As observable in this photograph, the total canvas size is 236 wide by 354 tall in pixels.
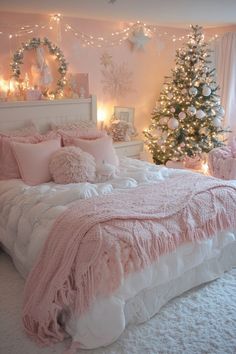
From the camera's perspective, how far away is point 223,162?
4.12 metres

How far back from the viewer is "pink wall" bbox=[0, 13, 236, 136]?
3.64 m

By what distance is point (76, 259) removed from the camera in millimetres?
1925

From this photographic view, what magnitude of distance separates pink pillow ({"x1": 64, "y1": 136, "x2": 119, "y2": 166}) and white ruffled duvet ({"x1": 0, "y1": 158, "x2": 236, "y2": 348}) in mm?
427

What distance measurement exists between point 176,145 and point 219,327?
3026 mm

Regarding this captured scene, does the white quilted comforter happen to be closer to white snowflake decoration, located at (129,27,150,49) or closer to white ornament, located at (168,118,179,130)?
white ornament, located at (168,118,179,130)

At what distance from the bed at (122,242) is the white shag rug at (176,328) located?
0.06 m

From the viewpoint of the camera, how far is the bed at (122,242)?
74.3 inches

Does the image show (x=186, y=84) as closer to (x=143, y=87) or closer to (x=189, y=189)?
(x=143, y=87)

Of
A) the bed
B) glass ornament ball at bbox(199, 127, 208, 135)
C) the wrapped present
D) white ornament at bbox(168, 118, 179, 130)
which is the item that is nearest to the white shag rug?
the bed

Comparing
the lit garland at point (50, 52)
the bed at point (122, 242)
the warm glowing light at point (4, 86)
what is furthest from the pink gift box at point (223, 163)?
the warm glowing light at point (4, 86)

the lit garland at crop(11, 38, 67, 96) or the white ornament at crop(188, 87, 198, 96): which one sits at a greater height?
the lit garland at crop(11, 38, 67, 96)

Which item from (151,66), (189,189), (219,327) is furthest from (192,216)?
(151,66)

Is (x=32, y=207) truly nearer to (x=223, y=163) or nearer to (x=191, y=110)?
(x=223, y=163)

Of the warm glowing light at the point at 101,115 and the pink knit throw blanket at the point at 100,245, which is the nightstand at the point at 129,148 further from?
the pink knit throw blanket at the point at 100,245
